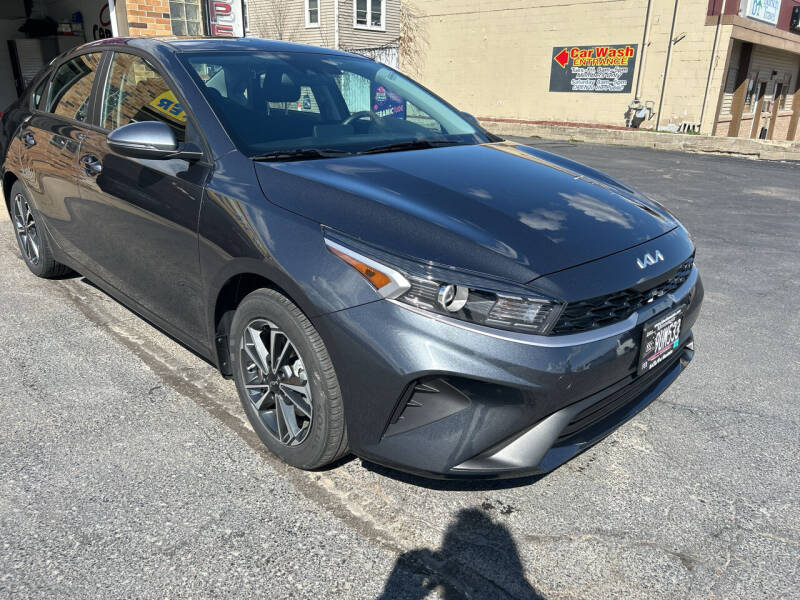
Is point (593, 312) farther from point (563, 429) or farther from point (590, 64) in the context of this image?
point (590, 64)

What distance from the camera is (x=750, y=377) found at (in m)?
3.60

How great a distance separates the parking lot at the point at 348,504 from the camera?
6.89 ft

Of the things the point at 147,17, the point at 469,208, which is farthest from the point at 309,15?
the point at 469,208

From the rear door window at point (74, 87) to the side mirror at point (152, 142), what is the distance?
1.16 meters

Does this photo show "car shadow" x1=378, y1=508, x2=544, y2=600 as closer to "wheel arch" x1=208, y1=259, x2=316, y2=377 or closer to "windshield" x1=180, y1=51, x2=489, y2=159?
"wheel arch" x1=208, y1=259, x2=316, y2=377

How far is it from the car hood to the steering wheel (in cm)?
49

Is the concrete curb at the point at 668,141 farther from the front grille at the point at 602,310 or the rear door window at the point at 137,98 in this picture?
the rear door window at the point at 137,98

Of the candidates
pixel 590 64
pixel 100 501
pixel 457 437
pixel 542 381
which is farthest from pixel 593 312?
pixel 590 64

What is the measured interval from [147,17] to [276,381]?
756cm

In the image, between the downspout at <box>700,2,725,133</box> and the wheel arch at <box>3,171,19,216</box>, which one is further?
the downspout at <box>700,2,725,133</box>

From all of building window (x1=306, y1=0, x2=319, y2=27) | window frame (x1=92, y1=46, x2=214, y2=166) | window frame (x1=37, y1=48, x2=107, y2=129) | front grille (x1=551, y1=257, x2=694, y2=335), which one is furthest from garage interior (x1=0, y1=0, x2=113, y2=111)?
front grille (x1=551, y1=257, x2=694, y2=335)

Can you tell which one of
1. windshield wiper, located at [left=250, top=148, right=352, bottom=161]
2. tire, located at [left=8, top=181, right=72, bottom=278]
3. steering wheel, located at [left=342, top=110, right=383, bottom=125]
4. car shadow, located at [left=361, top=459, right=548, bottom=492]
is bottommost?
car shadow, located at [left=361, top=459, right=548, bottom=492]

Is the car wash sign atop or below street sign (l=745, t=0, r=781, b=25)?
below

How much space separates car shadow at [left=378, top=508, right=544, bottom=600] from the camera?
6.73 ft
